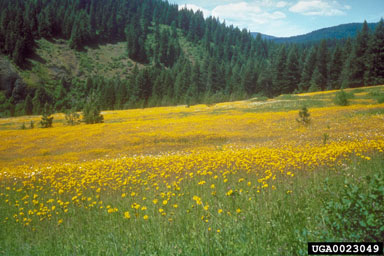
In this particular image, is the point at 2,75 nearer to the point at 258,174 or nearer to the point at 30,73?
the point at 30,73

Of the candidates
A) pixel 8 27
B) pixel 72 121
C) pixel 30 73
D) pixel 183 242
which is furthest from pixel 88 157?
pixel 8 27

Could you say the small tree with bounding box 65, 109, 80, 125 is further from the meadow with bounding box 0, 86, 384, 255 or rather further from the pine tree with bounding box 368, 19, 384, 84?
the pine tree with bounding box 368, 19, 384, 84

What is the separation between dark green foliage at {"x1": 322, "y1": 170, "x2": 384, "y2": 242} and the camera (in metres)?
2.43

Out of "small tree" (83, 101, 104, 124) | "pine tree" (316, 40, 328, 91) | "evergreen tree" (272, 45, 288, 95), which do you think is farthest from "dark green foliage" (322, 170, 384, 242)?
"evergreen tree" (272, 45, 288, 95)

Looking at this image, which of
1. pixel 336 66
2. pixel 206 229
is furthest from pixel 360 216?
pixel 336 66

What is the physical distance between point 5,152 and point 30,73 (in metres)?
73.0

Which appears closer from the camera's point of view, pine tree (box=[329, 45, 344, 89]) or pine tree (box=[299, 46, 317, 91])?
pine tree (box=[329, 45, 344, 89])

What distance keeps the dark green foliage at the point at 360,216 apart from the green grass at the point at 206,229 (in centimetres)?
3

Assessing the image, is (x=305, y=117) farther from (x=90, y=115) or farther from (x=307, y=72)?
(x=307, y=72)

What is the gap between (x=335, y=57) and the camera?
6844 centimetres

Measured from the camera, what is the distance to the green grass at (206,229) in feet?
9.34

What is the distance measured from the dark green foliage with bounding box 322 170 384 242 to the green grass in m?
0.03

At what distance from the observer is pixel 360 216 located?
258cm

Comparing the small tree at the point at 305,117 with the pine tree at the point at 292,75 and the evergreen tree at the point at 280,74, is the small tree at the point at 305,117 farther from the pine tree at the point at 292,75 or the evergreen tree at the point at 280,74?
the evergreen tree at the point at 280,74
